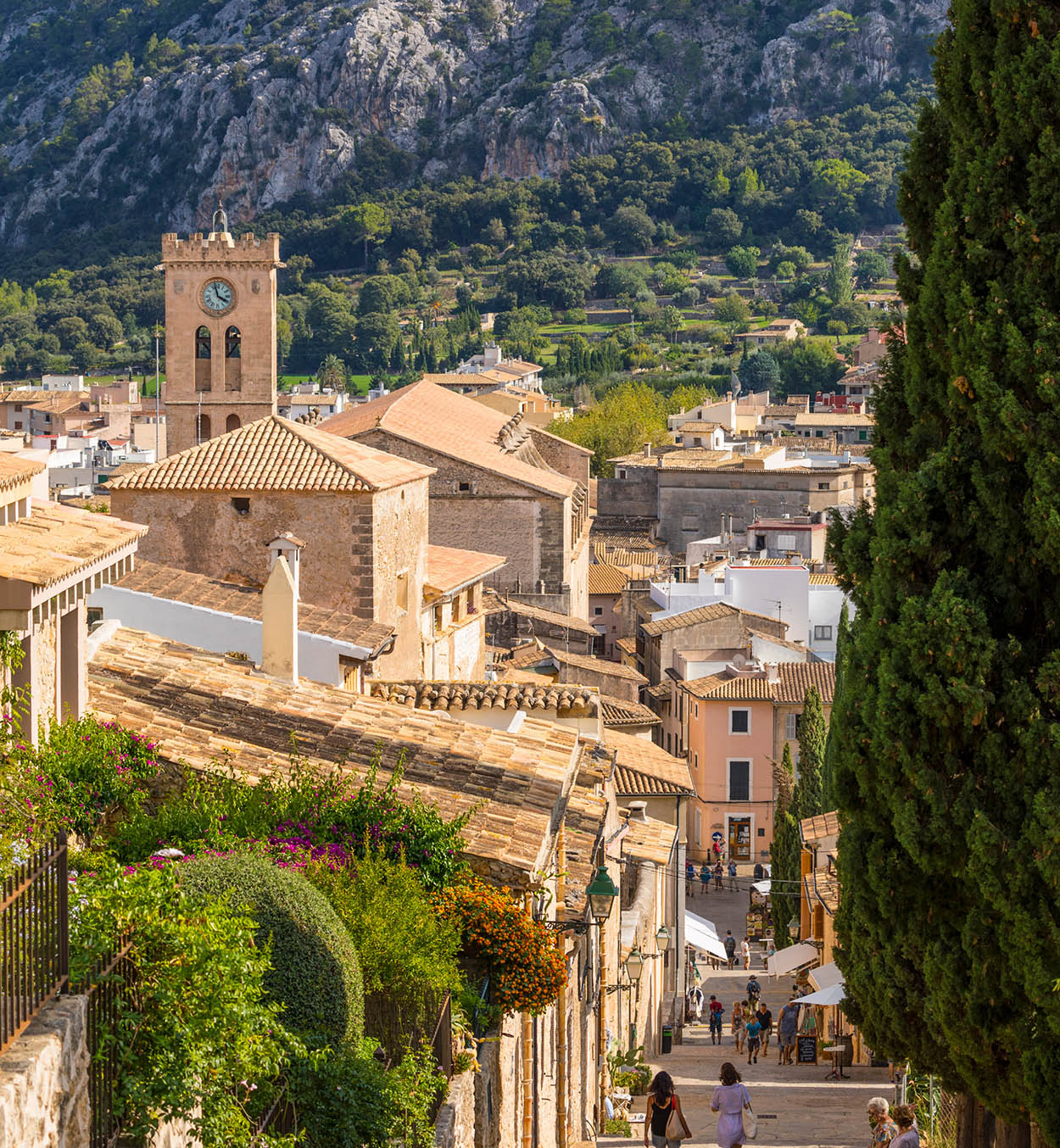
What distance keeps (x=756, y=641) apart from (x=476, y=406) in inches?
650

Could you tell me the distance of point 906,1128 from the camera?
1394cm

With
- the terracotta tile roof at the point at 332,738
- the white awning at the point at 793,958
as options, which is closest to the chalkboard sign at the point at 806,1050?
the white awning at the point at 793,958

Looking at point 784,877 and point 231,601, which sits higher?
point 231,601

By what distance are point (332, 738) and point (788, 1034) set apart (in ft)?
53.9

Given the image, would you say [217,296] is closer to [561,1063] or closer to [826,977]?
[826,977]

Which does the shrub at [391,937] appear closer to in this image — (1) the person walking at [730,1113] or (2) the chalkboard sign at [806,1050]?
(1) the person walking at [730,1113]

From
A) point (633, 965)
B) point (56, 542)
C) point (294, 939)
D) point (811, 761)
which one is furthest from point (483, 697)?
point (811, 761)

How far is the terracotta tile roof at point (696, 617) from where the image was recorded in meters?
58.8

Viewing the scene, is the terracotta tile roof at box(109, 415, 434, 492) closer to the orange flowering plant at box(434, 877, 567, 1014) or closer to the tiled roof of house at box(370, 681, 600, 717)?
the tiled roof of house at box(370, 681, 600, 717)

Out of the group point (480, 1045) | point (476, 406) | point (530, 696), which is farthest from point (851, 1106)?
point (476, 406)

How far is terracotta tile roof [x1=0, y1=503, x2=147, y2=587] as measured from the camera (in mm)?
9617

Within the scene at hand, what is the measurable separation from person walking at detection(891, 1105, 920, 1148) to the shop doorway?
135 ft

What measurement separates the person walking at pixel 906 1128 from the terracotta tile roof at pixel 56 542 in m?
6.83

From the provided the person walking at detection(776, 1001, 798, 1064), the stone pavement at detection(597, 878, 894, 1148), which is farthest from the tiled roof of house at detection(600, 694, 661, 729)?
the person walking at detection(776, 1001, 798, 1064)
